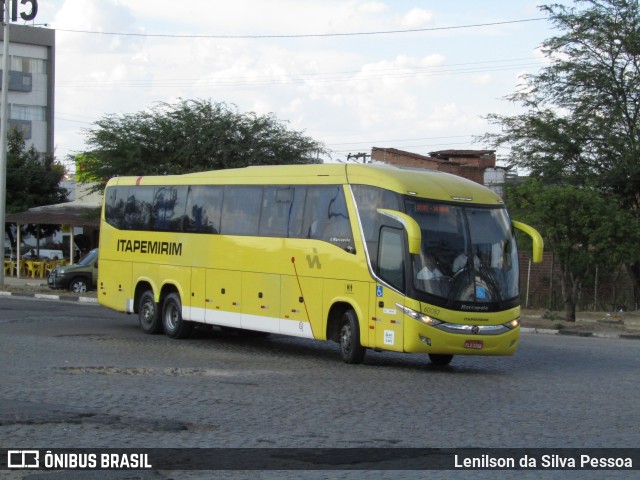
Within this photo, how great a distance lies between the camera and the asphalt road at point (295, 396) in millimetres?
9859

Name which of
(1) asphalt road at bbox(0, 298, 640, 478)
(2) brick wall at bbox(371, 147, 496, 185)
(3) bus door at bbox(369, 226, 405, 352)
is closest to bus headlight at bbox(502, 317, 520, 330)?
(1) asphalt road at bbox(0, 298, 640, 478)

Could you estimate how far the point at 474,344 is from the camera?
15.9m

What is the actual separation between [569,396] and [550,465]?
4.85m

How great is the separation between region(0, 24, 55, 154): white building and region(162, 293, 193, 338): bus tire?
195 ft

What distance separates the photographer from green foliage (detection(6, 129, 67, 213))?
5322 cm

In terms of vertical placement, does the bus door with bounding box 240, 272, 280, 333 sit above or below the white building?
below

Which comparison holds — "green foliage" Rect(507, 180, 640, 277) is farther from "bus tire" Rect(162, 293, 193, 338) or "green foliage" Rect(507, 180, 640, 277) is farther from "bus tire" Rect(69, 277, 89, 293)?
"bus tire" Rect(69, 277, 89, 293)

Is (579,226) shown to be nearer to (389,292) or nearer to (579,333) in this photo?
(579,333)

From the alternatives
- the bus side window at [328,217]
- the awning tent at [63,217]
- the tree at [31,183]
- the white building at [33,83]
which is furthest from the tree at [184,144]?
the white building at [33,83]

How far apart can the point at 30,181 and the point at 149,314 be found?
113 feet

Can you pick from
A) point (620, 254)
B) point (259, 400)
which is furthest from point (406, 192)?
point (620, 254)

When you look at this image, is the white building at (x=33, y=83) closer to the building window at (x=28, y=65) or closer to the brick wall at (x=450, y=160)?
the building window at (x=28, y=65)

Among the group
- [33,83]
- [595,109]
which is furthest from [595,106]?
[33,83]

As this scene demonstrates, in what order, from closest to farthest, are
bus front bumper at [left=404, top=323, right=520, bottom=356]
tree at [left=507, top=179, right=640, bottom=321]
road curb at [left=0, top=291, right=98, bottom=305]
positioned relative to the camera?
bus front bumper at [left=404, top=323, right=520, bottom=356] → tree at [left=507, top=179, right=640, bottom=321] → road curb at [left=0, top=291, right=98, bottom=305]
